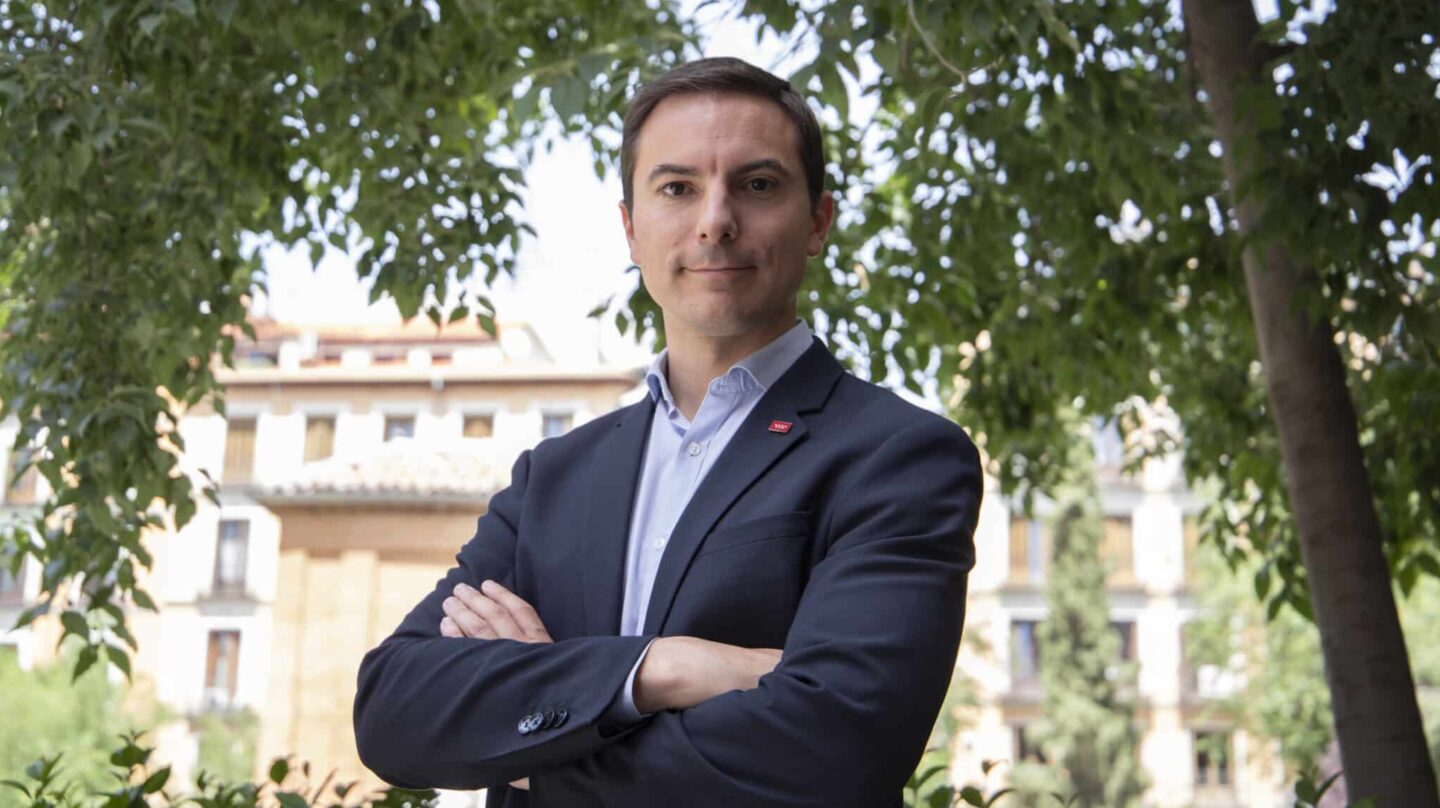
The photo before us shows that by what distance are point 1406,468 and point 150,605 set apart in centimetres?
476

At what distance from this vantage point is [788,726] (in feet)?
5.60

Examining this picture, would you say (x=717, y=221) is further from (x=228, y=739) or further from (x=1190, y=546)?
(x=1190, y=546)

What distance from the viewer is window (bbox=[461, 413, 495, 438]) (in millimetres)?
42781

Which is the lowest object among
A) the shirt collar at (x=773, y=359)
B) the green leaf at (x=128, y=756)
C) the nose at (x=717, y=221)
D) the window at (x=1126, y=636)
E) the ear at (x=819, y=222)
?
the green leaf at (x=128, y=756)

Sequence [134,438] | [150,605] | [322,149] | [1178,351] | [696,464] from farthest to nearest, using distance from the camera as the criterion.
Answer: [1178,351]
[322,149]
[150,605]
[134,438]
[696,464]

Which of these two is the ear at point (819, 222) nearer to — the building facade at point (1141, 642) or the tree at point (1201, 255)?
the tree at point (1201, 255)

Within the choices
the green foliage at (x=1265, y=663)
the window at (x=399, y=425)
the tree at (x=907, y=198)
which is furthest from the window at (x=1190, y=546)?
the tree at (x=907, y=198)

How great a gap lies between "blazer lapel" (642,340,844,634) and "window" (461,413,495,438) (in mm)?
41072

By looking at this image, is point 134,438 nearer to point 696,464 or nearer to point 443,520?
point 696,464

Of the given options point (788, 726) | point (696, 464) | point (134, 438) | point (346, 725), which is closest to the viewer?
point (788, 726)

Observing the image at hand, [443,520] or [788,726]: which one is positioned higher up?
[443,520]

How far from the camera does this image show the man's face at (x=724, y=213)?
6.22 ft

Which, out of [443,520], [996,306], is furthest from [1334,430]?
[443,520]

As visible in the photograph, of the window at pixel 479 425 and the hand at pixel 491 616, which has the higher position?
the window at pixel 479 425
